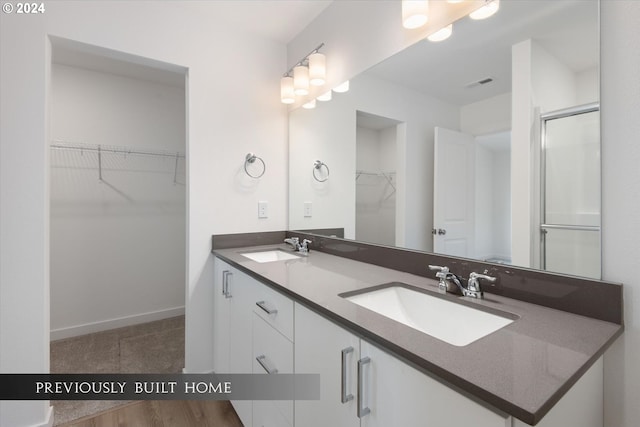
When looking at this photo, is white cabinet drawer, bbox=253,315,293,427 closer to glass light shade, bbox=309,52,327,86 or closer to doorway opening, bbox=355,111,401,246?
doorway opening, bbox=355,111,401,246

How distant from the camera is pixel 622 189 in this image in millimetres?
801

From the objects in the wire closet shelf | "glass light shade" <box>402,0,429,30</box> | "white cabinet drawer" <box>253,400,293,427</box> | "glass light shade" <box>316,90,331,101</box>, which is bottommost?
"white cabinet drawer" <box>253,400,293,427</box>

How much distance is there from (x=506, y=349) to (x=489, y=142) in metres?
0.80

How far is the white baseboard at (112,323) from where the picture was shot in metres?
2.55

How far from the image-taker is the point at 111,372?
2.04 metres

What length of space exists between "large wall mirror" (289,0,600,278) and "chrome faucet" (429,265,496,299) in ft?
0.44

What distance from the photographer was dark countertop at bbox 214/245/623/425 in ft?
1.66

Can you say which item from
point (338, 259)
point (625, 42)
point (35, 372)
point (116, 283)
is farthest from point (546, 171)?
point (116, 283)

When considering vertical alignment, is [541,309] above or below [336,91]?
below

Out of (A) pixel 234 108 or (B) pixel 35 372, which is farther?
(A) pixel 234 108

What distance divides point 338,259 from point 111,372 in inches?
70.6

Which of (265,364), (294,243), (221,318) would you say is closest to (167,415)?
(221,318)

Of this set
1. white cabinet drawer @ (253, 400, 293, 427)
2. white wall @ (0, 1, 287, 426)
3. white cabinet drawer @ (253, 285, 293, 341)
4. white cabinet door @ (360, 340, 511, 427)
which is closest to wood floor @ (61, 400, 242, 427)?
white wall @ (0, 1, 287, 426)

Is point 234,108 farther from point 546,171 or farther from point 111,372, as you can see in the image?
point 111,372
